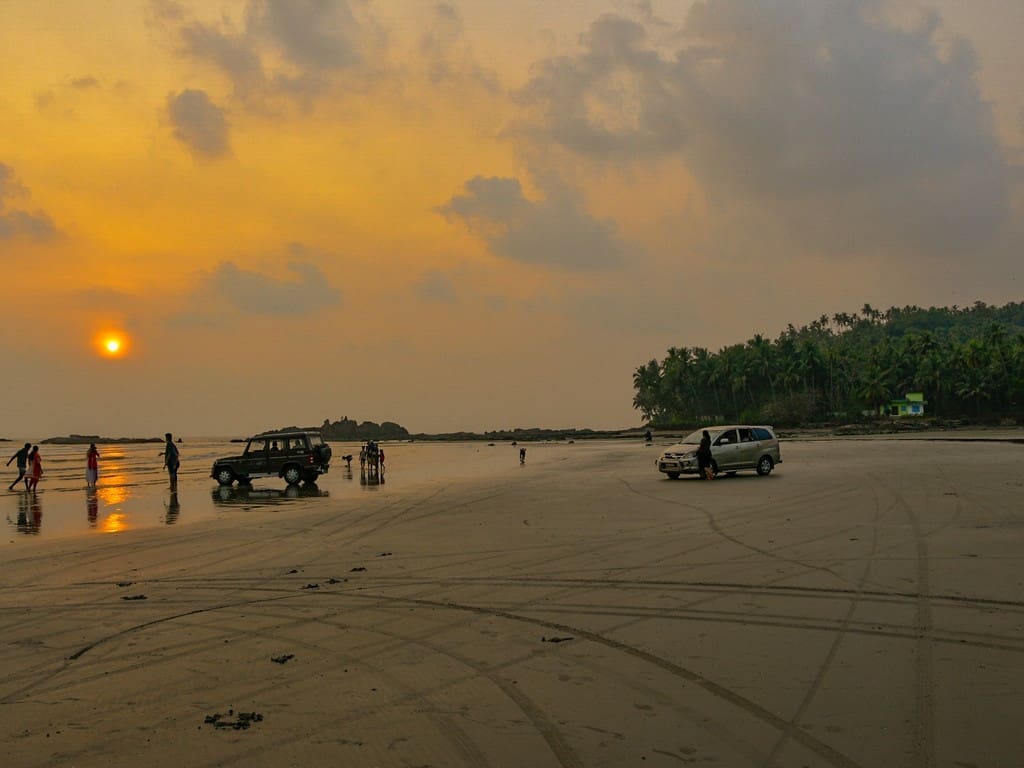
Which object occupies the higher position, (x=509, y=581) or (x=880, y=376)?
(x=880, y=376)

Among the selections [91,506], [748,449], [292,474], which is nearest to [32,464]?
[91,506]

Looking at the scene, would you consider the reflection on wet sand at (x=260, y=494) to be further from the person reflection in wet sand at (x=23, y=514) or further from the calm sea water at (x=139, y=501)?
the person reflection in wet sand at (x=23, y=514)

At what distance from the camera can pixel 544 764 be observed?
4.36m

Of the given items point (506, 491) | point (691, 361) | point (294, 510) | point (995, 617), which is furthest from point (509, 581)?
point (691, 361)

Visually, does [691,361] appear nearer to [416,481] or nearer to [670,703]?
[416,481]

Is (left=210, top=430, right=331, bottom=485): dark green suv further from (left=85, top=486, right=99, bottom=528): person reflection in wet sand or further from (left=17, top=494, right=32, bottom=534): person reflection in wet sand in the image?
(left=17, top=494, right=32, bottom=534): person reflection in wet sand

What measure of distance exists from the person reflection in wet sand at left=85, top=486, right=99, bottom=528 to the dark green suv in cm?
446

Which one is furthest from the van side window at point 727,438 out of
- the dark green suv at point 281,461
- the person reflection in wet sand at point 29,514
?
the person reflection in wet sand at point 29,514

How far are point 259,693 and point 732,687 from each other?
A: 3.38 m

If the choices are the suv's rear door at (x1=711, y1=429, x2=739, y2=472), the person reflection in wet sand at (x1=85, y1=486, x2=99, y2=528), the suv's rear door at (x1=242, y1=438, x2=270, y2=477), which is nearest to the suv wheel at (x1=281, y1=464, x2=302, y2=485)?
the suv's rear door at (x1=242, y1=438, x2=270, y2=477)

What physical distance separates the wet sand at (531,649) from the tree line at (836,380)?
103453mm

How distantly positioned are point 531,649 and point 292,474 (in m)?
26.5

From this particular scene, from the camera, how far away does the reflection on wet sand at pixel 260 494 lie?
80.1ft

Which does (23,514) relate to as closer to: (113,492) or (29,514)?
(29,514)
